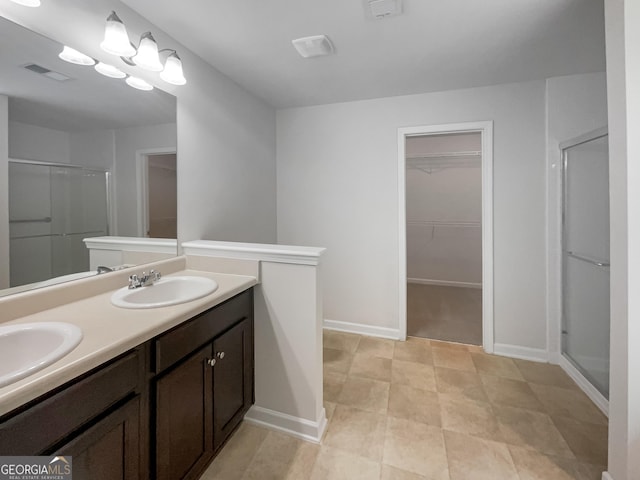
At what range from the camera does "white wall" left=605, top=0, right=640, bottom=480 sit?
3.53 feet

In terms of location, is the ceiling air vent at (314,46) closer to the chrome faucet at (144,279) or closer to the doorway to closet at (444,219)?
the chrome faucet at (144,279)

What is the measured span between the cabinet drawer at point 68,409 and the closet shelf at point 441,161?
4277mm

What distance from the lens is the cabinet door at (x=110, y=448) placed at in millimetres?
777

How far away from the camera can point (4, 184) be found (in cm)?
108

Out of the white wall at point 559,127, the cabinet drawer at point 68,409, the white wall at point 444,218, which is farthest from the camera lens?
the white wall at point 444,218

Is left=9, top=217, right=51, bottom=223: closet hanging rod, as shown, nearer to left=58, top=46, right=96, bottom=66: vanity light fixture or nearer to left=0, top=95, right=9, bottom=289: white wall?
left=0, top=95, right=9, bottom=289: white wall

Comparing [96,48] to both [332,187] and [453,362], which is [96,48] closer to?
[332,187]

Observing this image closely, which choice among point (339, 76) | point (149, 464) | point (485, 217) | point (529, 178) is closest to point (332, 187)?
point (339, 76)

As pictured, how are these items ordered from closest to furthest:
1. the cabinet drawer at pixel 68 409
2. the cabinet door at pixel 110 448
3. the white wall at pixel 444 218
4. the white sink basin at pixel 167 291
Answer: the cabinet drawer at pixel 68 409 < the cabinet door at pixel 110 448 < the white sink basin at pixel 167 291 < the white wall at pixel 444 218

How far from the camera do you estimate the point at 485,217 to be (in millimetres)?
2434

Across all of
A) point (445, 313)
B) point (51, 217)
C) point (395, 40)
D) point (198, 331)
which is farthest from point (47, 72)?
point (445, 313)

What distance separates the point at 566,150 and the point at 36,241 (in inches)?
129

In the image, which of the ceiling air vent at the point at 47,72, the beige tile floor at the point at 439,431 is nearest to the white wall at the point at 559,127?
the beige tile floor at the point at 439,431

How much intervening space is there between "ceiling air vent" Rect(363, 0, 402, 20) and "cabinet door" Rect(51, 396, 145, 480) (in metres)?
1.99
